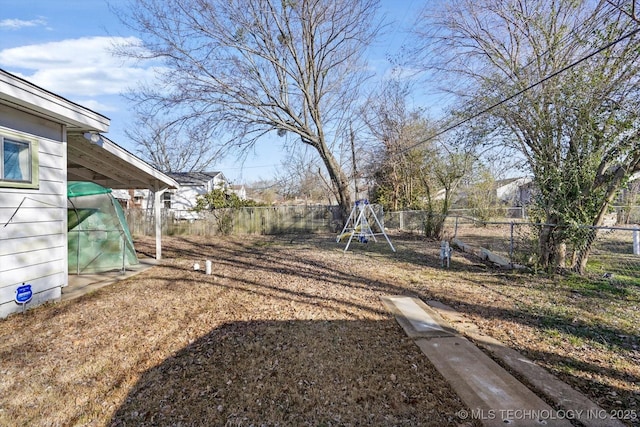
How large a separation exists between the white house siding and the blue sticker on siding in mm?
55

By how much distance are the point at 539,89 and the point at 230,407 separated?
7357mm

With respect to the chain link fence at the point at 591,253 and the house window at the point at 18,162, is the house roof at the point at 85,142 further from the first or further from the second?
the chain link fence at the point at 591,253

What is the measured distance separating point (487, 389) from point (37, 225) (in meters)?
5.80

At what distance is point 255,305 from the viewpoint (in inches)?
189

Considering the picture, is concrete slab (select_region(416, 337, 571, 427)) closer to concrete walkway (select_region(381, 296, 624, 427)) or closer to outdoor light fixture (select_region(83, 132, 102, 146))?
concrete walkway (select_region(381, 296, 624, 427))

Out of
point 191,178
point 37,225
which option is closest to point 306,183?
point 191,178

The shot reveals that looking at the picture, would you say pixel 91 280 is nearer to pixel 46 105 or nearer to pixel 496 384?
pixel 46 105

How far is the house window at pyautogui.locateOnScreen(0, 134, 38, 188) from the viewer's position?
13.3 feet

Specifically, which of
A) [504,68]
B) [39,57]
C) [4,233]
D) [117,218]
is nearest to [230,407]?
[4,233]

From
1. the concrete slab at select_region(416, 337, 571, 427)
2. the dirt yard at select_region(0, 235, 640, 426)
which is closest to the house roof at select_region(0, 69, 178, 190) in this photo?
the dirt yard at select_region(0, 235, 640, 426)

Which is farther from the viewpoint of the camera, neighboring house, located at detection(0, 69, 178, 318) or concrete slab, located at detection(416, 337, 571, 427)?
neighboring house, located at detection(0, 69, 178, 318)

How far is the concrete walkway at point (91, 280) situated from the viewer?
5274 mm

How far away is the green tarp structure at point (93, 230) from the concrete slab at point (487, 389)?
21.9 feet

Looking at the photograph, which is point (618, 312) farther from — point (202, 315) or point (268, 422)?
point (202, 315)
